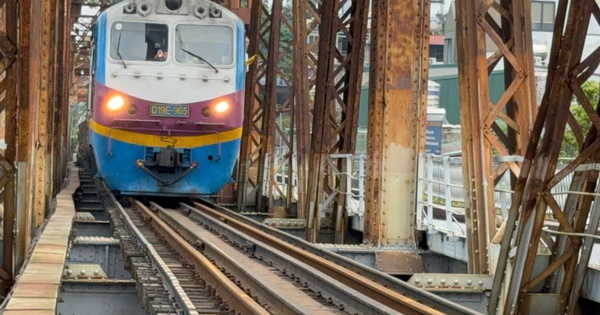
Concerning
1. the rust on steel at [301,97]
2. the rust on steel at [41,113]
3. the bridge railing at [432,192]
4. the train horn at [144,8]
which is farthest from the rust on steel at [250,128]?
the rust on steel at [41,113]

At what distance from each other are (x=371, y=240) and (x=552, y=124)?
5804 mm

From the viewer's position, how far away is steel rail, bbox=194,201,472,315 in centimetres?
834

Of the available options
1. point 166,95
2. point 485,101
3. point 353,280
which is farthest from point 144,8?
point 353,280

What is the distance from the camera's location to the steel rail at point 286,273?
8.61 m

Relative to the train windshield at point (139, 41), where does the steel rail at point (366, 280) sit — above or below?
below

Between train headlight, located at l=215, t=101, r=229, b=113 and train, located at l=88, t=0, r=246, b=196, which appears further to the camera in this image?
train headlight, located at l=215, t=101, r=229, b=113

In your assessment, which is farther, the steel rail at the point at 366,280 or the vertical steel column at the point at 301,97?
the vertical steel column at the point at 301,97

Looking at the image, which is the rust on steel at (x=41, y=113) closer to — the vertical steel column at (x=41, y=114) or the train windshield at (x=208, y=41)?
the vertical steel column at (x=41, y=114)

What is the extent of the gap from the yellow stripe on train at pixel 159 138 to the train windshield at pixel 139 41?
1.22m

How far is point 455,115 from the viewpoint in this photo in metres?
Result: 43.3

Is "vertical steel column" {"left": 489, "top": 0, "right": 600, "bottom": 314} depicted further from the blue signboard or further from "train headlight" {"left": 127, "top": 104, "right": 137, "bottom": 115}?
the blue signboard

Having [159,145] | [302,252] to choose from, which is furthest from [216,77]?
[302,252]

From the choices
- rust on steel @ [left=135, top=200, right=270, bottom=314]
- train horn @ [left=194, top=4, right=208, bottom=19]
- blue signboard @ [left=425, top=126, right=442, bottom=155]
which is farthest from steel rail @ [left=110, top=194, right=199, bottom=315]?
blue signboard @ [left=425, top=126, right=442, bottom=155]

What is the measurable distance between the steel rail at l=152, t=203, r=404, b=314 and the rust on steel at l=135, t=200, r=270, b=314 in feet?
0.64
